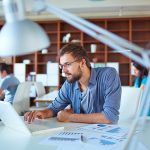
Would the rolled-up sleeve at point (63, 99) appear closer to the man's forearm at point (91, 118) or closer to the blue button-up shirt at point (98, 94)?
the blue button-up shirt at point (98, 94)

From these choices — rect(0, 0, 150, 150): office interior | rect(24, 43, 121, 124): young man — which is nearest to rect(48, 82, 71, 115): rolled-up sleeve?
rect(24, 43, 121, 124): young man

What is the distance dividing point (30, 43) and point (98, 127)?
3.23 ft

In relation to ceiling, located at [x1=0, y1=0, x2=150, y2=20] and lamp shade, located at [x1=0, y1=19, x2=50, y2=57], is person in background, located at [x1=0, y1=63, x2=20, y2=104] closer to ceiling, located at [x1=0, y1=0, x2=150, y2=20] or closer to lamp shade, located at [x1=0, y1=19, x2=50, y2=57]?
ceiling, located at [x1=0, y1=0, x2=150, y2=20]

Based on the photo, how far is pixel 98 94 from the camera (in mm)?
2020

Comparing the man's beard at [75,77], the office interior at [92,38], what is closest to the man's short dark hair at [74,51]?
the man's beard at [75,77]

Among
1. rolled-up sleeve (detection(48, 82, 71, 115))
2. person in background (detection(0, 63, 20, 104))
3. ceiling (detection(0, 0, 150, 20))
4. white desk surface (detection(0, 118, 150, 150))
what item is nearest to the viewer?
→ white desk surface (detection(0, 118, 150, 150))

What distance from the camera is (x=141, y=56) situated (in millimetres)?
531

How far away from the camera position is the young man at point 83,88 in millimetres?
1908

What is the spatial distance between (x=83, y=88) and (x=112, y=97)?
0.31 m

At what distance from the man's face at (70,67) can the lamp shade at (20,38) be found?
1.33 m

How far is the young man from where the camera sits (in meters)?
1.91

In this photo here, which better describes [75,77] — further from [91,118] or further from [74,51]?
[91,118]

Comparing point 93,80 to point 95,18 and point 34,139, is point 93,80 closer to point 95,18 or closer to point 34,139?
point 34,139

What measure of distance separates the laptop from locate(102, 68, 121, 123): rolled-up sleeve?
340 millimetres
